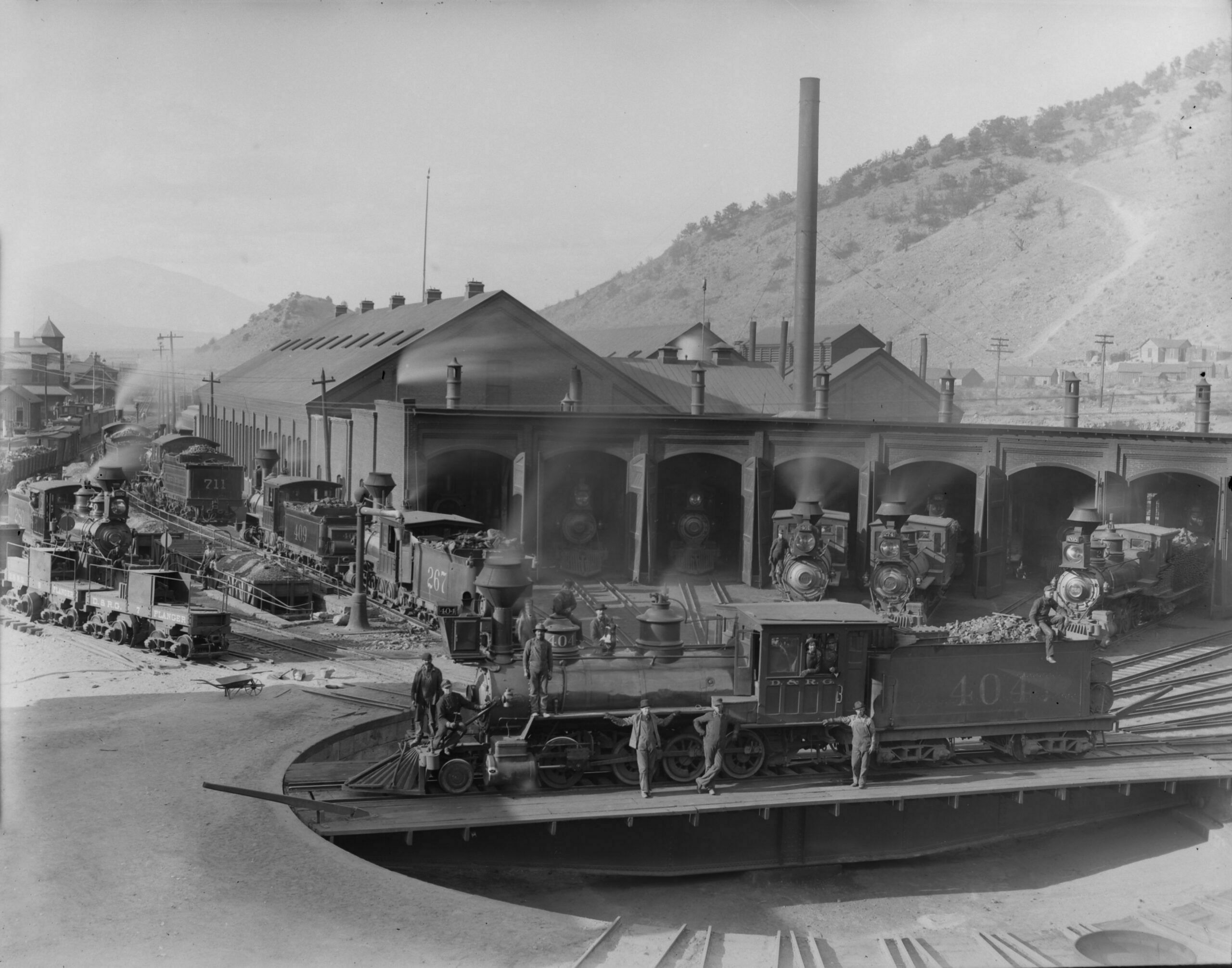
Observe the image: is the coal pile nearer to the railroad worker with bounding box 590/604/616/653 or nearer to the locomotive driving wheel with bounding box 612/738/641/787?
the railroad worker with bounding box 590/604/616/653

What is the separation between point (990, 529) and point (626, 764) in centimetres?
2239

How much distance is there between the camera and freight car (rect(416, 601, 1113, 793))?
16.3 metres

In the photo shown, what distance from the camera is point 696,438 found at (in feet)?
122

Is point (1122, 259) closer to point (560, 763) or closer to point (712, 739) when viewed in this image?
point (712, 739)

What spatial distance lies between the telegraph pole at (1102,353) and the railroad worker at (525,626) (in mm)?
67391

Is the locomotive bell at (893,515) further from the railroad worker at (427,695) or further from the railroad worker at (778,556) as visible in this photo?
the railroad worker at (427,695)

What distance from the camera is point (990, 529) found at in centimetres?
3572

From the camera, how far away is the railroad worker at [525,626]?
54.9 feet

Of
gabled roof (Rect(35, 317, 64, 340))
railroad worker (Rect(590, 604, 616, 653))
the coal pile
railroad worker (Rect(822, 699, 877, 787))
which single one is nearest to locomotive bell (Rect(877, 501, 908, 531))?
the coal pile

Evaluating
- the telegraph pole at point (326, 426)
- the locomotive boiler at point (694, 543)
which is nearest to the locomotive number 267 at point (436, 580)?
the locomotive boiler at point (694, 543)

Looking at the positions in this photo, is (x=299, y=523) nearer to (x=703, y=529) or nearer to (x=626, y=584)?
(x=626, y=584)

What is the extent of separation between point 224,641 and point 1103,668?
17320mm

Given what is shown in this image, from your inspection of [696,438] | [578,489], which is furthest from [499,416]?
[696,438]

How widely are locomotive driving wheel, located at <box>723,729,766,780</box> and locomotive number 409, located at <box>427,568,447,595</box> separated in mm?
11402
